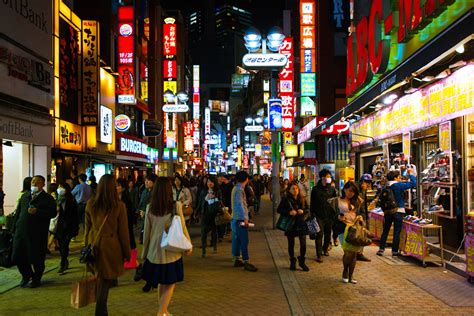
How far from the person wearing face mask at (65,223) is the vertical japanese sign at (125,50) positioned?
57.5ft

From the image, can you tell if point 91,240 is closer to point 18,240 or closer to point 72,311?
point 72,311

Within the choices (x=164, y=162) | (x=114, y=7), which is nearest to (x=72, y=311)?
(x=114, y=7)

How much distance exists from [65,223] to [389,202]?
6601mm

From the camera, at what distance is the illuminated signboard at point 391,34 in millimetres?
10039

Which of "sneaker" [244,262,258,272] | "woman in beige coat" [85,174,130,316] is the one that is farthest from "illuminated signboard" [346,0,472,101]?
"woman in beige coat" [85,174,130,316]

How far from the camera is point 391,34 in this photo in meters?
13.4

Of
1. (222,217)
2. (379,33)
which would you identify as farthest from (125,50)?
(222,217)

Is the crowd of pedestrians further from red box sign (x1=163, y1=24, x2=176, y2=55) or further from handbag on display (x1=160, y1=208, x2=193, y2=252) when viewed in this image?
red box sign (x1=163, y1=24, x2=176, y2=55)

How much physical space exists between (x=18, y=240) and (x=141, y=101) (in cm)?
2857

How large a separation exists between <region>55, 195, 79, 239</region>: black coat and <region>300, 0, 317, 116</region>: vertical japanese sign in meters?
22.0

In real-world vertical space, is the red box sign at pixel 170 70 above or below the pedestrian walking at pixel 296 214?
above

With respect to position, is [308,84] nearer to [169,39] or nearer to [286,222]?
[169,39]

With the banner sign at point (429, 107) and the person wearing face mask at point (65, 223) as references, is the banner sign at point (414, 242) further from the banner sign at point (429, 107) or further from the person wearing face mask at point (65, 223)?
the person wearing face mask at point (65, 223)

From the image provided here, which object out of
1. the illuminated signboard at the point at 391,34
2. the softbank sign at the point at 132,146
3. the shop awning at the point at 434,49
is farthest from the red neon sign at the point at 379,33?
the softbank sign at the point at 132,146
